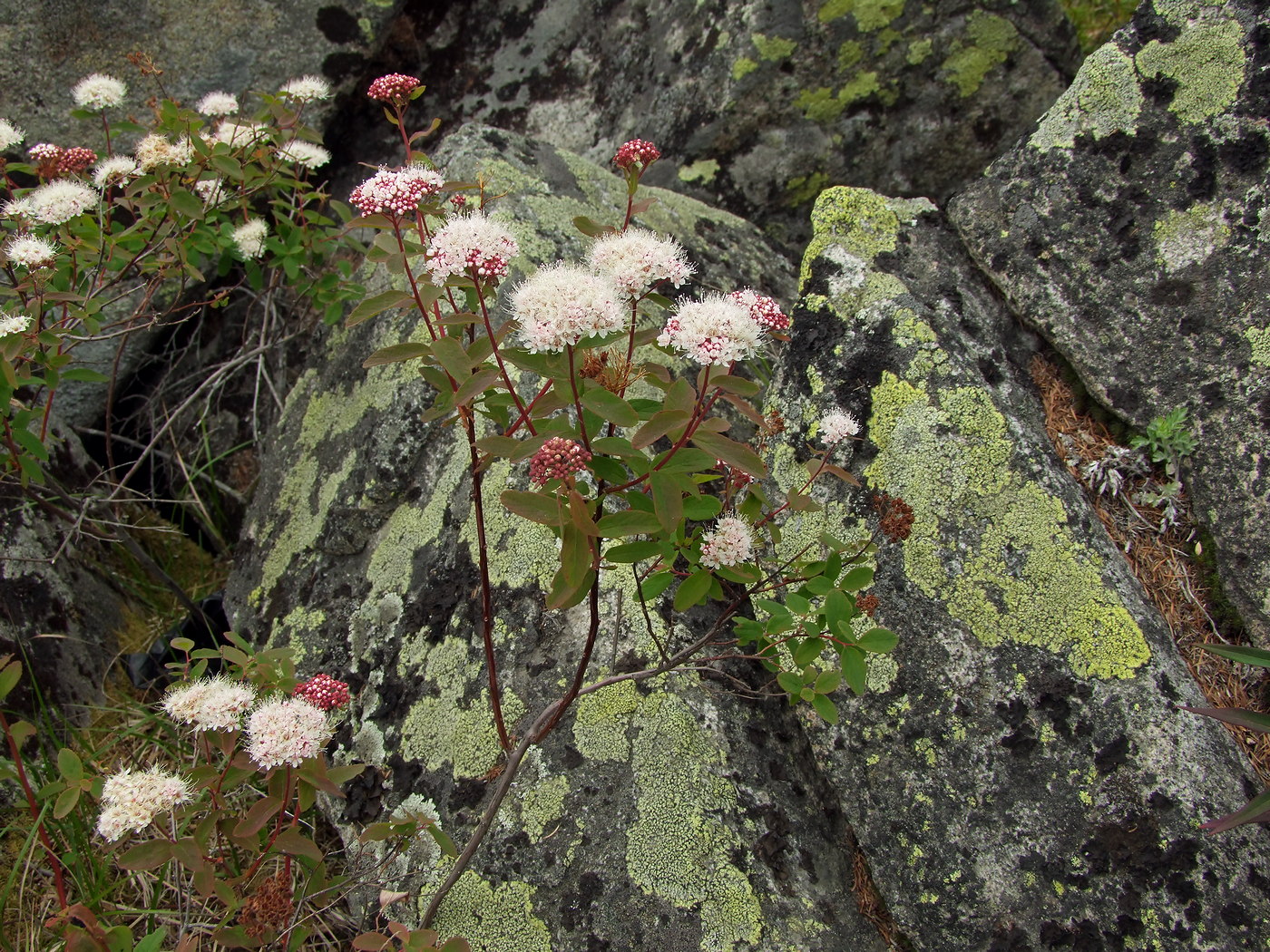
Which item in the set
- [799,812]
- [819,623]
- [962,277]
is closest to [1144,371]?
[962,277]

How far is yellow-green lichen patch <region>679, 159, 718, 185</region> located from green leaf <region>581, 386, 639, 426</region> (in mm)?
2667

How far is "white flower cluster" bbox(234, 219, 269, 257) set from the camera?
3203mm

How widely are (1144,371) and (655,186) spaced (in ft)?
7.14

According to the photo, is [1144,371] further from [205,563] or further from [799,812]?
[205,563]

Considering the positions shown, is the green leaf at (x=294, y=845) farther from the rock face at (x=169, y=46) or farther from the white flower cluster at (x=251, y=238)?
the rock face at (x=169, y=46)

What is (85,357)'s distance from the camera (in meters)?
3.93

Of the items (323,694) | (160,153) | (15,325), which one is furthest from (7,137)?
(323,694)

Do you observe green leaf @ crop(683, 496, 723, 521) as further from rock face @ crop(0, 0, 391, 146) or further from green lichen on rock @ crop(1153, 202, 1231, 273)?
rock face @ crop(0, 0, 391, 146)

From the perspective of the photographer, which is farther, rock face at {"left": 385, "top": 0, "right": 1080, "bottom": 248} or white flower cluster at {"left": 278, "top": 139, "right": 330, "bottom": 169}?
rock face at {"left": 385, "top": 0, "right": 1080, "bottom": 248}

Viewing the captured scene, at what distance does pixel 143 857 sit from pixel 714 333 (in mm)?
1585

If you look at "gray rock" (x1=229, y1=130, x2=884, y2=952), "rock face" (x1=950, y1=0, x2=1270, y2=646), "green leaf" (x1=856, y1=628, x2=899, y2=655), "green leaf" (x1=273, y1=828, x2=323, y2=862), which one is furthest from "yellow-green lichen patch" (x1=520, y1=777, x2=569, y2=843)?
"rock face" (x1=950, y1=0, x2=1270, y2=646)

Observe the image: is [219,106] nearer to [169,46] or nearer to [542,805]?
[169,46]

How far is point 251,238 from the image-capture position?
127 inches

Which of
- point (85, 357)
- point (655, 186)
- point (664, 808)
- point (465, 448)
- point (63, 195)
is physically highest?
point (655, 186)
